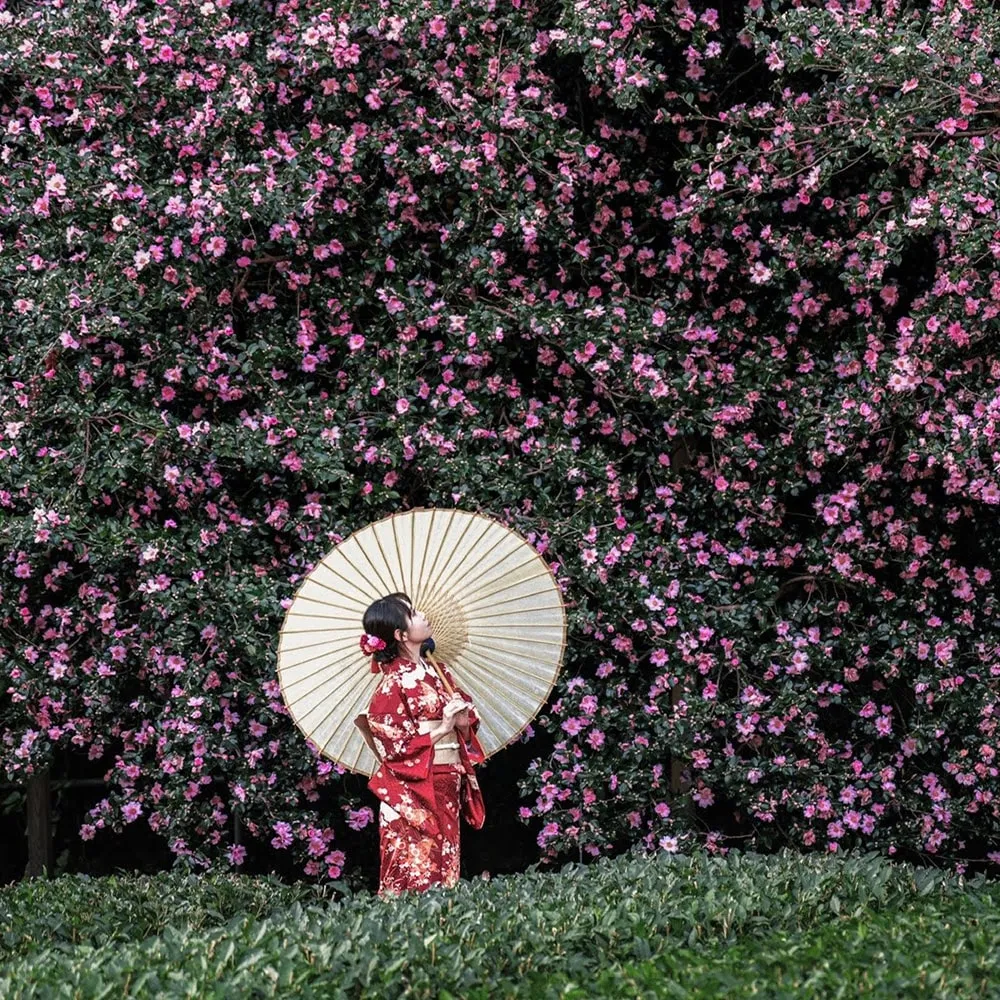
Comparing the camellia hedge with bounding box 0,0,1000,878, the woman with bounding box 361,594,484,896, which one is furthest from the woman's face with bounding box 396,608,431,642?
the camellia hedge with bounding box 0,0,1000,878

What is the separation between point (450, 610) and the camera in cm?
427

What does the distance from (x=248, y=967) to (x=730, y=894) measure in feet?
4.04

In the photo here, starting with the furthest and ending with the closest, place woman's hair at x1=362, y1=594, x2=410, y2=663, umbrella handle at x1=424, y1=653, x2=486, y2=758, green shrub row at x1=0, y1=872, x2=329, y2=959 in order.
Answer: umbrella handle at x1=424, y1=653, x2=486, y2=758 → woman's hair at x1=362, y1=594, x2=410, y2=663 → green shrub row at x1=0, y1=872, x2=329, y2=959

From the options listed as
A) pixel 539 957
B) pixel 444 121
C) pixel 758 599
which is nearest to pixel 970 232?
pixel 758 599

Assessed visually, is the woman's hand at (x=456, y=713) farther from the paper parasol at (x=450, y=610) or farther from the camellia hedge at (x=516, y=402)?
the camellia hedge at (x=516, y=402)

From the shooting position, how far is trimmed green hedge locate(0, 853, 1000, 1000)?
2.67 m

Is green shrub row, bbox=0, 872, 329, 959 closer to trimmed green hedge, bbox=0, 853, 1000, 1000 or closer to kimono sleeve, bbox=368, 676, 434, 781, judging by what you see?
trimmed green hedge, bbox=0, 853, 1000, 1000

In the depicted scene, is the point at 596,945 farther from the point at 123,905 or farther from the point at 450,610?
the point at 123,905

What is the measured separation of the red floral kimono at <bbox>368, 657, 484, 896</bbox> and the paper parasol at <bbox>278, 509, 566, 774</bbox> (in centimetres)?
12

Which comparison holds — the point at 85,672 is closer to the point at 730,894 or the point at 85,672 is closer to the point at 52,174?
the point at 52,174

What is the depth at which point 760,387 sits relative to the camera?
18.4ft

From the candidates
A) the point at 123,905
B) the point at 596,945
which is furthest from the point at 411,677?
the point at 596,945

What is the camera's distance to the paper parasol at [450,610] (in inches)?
166

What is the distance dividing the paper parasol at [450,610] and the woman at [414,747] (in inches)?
3.1
